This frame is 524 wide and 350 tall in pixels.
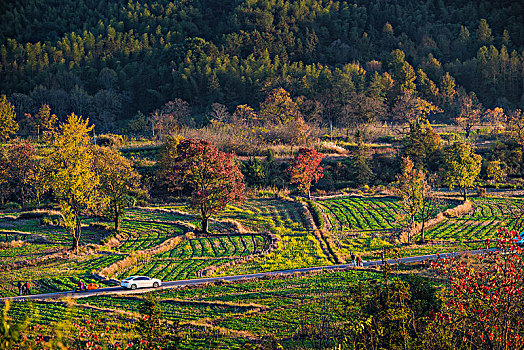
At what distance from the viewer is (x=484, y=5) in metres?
150

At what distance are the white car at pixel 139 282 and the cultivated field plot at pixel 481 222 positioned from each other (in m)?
24.0

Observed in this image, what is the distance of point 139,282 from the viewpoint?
3319 cm

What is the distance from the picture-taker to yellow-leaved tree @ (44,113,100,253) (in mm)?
42406

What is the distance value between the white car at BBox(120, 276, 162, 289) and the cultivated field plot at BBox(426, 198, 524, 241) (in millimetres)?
24028

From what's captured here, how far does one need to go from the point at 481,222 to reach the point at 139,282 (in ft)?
106

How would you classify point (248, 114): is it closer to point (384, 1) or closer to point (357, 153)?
point (357, 153)

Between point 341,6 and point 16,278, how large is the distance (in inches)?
5540

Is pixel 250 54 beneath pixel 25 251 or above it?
above

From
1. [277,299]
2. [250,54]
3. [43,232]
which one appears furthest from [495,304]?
[250,54]

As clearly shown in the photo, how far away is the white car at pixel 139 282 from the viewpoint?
1299 inches

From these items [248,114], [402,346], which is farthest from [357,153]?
[402,346]

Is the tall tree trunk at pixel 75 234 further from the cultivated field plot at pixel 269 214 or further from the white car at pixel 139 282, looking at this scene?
the cultivated field plot at pixel 269 214

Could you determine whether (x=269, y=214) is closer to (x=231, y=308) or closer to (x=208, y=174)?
(x=208, y=174)

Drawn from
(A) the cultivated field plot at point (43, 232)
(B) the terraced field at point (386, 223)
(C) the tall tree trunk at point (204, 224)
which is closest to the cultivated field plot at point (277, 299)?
(B) the terraced field at point (386, 223)
